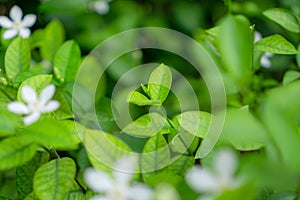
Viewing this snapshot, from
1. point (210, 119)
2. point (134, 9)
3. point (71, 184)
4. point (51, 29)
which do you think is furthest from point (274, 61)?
point (71, 184)

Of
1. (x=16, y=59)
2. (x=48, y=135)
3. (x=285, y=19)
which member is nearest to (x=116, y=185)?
(x=48, y=135)

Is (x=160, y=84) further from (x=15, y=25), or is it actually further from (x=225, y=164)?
(x=15, y=25)

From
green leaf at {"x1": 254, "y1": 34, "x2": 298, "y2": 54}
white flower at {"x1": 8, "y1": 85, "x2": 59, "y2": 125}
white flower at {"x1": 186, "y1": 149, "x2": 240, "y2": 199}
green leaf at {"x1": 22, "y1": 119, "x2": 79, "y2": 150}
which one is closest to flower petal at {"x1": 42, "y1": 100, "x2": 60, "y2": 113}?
white flower at {"x1": 8, "y1": 85, "x2": 59, "y2": 125}

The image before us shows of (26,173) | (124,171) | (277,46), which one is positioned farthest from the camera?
(277,46)

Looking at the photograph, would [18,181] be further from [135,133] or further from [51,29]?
[51,29]

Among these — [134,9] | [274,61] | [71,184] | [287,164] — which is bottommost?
[274,61]

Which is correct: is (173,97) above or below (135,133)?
below

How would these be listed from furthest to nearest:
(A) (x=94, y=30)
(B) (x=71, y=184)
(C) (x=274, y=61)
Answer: (A) (x=94, y=30), (C) (x=274, y=61), (B) (x=71, y=184)
